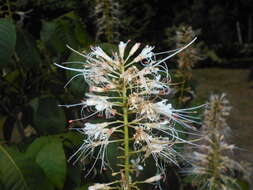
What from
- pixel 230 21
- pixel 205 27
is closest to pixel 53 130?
pixel 205 27

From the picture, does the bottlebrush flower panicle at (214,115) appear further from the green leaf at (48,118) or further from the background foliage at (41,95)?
the green leaf at (48,118)

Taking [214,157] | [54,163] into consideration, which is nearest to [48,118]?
[54,163]

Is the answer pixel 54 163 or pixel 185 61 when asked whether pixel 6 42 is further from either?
pixel 185 61

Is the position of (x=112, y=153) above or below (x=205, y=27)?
below

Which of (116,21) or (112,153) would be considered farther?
(116,21)

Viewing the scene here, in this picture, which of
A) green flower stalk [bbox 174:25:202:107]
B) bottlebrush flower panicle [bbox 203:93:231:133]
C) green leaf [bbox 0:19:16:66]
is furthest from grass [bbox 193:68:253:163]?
green leaf [bbox 0:19:16:66]

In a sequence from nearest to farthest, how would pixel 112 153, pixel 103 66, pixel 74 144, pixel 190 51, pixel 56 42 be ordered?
pixel 103 66, pixel 112 153, pixel 74 144, pixel 56 42, pixel 190 51

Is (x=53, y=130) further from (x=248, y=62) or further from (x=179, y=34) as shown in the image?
(x=248, y=62)
